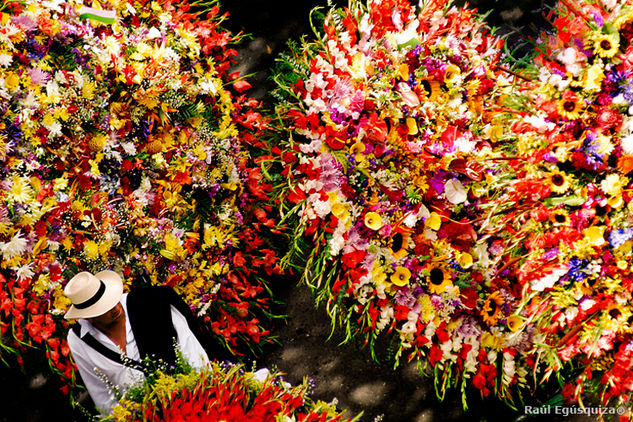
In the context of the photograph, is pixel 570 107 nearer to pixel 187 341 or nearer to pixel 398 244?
pixel 398 244

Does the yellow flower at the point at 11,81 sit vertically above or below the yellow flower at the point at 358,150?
above

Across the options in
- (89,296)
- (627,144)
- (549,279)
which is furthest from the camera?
(89,296)

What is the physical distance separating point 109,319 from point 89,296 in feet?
0.47

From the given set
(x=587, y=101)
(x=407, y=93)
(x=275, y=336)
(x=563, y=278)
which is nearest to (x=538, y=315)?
(x=563, y=278)

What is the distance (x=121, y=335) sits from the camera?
2400mm

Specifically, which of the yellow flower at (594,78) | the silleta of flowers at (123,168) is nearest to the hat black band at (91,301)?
the silleta of flowers at (123,168)

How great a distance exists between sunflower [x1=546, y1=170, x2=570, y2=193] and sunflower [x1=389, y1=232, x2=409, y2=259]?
0.76 metres

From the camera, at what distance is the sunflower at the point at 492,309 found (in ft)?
8.01

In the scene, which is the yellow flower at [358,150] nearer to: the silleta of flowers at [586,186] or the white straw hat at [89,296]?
the silleta of flowers at [586,186]

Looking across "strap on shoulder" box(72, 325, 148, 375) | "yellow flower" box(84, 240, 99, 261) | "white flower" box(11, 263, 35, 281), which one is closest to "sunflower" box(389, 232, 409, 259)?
"strap on shoulder" box(72, 325, 148, 375)

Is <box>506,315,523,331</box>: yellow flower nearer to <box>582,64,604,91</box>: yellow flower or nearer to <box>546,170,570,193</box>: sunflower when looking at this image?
<box>546,170,570,193</box>: sunflower

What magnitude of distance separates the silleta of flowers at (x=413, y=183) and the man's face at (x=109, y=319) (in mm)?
938

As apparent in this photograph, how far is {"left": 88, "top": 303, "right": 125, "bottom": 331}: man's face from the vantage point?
2297 mm

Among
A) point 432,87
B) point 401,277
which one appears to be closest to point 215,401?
point 401,277
